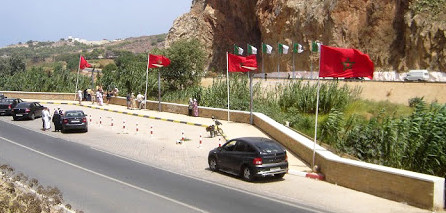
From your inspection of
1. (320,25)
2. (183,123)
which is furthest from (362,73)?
(320,25)

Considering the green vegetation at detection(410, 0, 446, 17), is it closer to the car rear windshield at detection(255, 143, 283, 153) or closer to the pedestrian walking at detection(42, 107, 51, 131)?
the pedestrian walking at detection(42, 107, 51, 131)

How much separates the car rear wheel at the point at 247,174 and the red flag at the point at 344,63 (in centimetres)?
466

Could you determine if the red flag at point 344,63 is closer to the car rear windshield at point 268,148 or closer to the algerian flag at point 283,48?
the car rear windshield at point 268,148

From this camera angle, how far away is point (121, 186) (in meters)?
14.4

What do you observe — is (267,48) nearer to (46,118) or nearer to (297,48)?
(297,48)

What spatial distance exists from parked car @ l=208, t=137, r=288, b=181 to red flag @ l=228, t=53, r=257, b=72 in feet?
40.6

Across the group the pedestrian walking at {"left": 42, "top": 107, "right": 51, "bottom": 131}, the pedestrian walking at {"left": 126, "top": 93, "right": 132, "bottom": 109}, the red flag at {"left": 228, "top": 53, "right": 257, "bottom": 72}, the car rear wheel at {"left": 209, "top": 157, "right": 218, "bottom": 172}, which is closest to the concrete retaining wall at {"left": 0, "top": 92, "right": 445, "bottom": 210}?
the car rear wheel at {"left": 209, "top": 157, "right": 218, "bottom": 172}

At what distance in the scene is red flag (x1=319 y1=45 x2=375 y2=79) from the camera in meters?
16.3

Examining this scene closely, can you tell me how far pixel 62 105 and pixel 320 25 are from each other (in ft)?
127

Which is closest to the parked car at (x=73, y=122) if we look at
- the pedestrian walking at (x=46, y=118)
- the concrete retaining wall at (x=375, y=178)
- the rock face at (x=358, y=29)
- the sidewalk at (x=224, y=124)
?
the pedestrian walking at (x=46, y=118)

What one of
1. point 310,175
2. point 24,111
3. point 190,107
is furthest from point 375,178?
point 24,111

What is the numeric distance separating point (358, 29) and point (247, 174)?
53165 millimetres

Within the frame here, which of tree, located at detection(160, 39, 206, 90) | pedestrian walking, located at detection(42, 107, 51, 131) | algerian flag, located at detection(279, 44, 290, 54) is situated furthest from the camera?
algerian flag, located at detection(279, 44, 290, 54)

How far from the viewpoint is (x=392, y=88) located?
4575 centimetres
